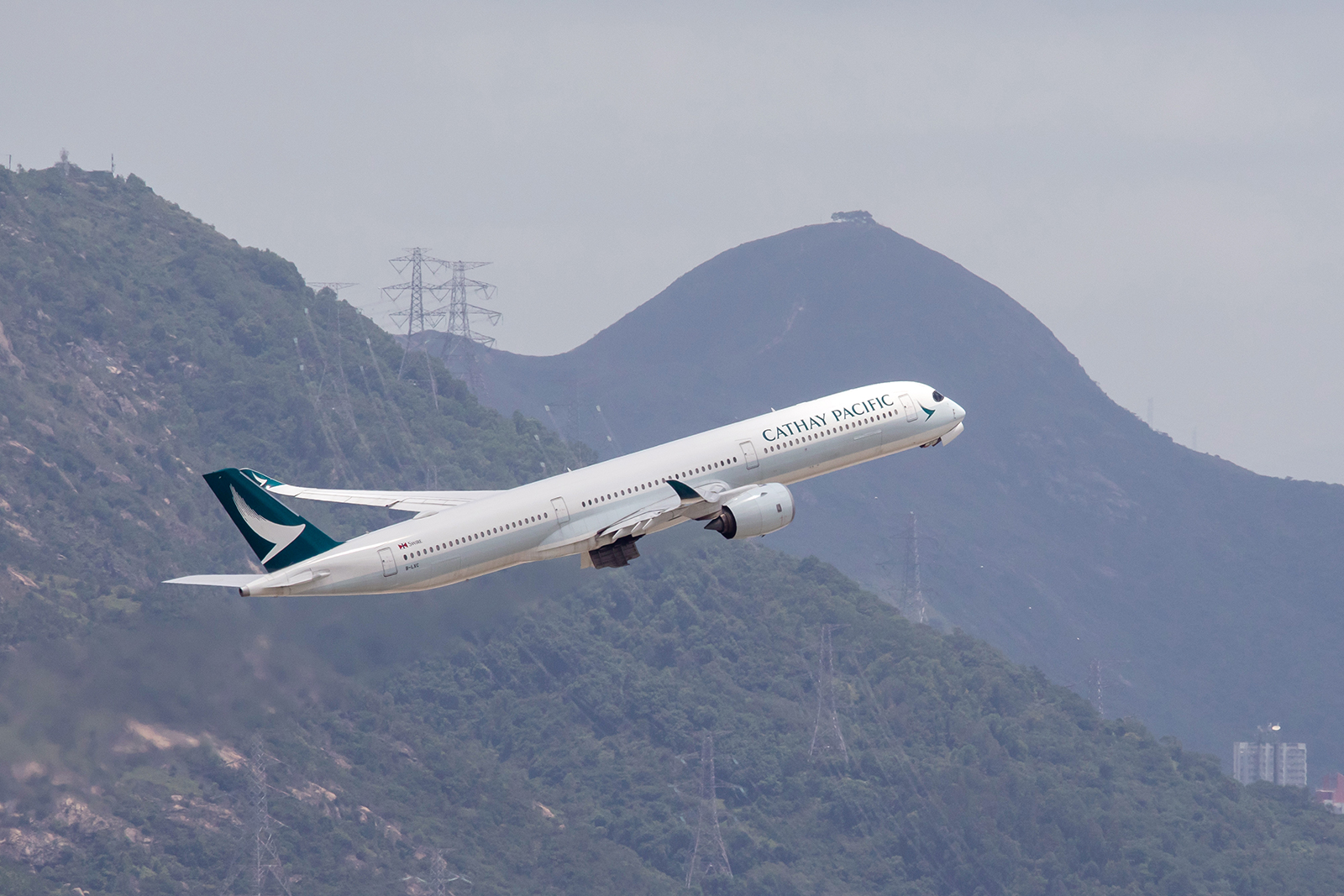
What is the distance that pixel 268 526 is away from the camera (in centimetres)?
8069

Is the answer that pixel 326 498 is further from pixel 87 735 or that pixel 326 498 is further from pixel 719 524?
pixel 87 735

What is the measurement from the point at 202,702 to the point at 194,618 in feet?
21.6

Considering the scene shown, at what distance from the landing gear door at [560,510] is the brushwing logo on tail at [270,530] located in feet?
35.7

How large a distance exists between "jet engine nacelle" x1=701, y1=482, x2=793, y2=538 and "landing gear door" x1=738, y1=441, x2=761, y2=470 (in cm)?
201

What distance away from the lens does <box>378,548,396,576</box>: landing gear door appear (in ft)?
262

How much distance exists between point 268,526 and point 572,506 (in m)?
13.3

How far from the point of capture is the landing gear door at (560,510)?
8231 centimetres

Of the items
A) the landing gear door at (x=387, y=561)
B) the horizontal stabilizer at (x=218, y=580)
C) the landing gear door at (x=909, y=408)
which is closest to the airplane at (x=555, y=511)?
the landing gear door at (x=387, y=561)

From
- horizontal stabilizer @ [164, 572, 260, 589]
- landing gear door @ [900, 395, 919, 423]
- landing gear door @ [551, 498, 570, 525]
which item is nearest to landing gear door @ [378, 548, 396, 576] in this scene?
horizontal stabilizer @ [164, 572, 260, 589]

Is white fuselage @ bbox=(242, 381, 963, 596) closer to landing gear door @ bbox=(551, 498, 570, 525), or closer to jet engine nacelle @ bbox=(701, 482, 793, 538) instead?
landing gear door @ bbox=(551, 498, 570, 525)

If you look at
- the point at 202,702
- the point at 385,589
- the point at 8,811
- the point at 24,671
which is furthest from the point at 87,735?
the point at 385,589

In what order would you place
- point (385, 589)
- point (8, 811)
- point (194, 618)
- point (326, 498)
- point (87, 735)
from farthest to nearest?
point (8, 811), point (87, 735), point (194, 618), point (326, 498), point (385, 589)

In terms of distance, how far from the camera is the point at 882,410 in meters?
94.1

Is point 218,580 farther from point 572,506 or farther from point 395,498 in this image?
point 395,498
